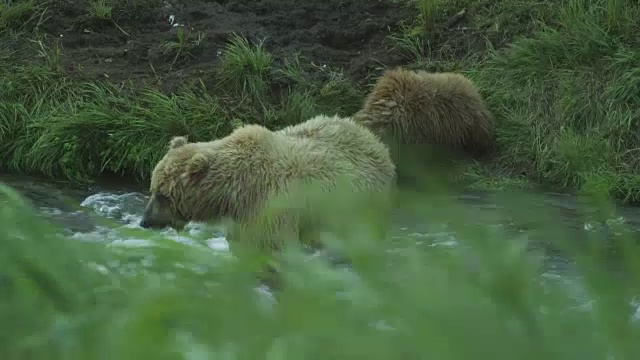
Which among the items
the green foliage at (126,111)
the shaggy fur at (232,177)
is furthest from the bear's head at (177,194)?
the green foliage at (126,111)

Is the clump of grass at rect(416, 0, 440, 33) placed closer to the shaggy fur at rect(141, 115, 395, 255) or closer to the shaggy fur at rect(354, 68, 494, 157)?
the shaggy fur at rect(354, 68, 494, 157)

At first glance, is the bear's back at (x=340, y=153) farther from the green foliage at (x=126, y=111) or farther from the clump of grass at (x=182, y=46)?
the clump of grass at (x=182, y=46)

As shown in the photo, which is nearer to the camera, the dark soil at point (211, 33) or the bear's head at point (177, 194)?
the bear's head at point (177, 194)

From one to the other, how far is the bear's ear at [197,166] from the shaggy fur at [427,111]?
3474mm

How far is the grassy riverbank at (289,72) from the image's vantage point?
10203mm

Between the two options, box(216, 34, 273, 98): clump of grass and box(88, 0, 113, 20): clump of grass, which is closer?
box(216, 34, 273, 98): clump of grass

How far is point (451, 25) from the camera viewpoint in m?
12.4

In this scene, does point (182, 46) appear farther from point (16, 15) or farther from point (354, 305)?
point (354, 305)

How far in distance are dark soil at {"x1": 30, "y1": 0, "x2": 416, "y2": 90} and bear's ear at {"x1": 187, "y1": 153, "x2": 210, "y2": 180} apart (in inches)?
194

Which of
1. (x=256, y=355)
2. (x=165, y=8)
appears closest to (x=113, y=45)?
(x=165, y=8)

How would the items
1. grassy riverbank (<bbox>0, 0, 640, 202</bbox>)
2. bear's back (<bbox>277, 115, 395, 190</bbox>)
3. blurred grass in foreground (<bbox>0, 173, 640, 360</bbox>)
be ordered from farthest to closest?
grassy riverbank (<bbox>0, 0, 640, 202</bbox>) → bear's back (<bbox>277, 115, 395, 190</bbox>) → blurred grass in foreground (<bbox>0, 173, 640, 360</bbox>)

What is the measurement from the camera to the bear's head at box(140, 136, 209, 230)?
6484 mm

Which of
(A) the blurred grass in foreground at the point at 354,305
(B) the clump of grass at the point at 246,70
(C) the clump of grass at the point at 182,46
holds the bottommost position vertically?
(B) the clump of grass at the point at 246,70

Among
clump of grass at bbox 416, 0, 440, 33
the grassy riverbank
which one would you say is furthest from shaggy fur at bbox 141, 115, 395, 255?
clump of grass at bbox 416, 0, 440, 33
